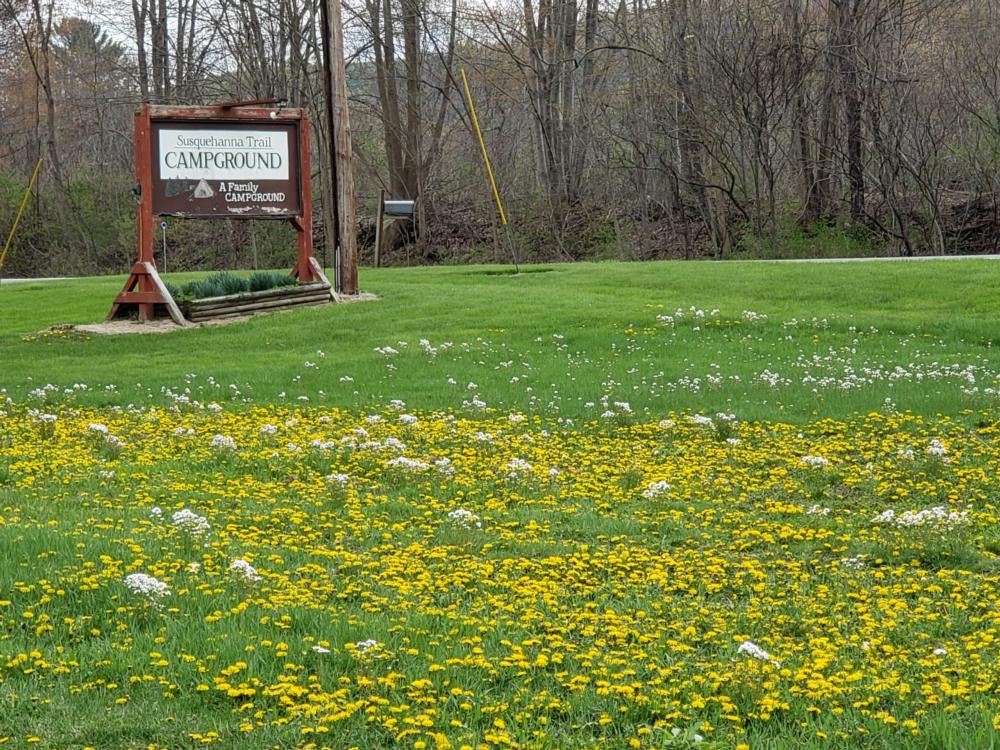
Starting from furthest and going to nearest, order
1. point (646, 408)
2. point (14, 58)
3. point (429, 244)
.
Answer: point (14, 58) → point (429, 244) → point (646, 408)


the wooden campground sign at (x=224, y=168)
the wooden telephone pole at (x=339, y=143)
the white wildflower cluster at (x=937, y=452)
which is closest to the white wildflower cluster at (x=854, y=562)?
the white wildflower cluster at (x=937, y=452)

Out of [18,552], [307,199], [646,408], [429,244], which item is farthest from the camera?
[429,244]

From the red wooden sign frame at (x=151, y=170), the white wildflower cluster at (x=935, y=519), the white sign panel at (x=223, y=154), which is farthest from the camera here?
the white sign panel at (x=223, y=154)

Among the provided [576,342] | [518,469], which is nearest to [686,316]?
[576,342]

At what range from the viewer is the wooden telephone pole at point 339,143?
21.1 m

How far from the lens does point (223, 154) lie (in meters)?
19.4

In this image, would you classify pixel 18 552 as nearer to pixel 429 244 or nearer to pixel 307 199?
pixel 307 199

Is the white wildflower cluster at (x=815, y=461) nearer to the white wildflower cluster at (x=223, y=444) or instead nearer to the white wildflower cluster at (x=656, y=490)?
the white wildflower cluster at (x=656, y=490)

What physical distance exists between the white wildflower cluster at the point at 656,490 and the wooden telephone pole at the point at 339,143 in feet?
46.9

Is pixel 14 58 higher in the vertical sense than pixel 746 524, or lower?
higher

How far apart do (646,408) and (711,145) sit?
24.1 metres

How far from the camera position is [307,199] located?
20.4 meters

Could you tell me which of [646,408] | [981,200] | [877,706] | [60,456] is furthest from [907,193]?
[877,706]

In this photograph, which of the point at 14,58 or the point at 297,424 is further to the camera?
the point at 14,58
